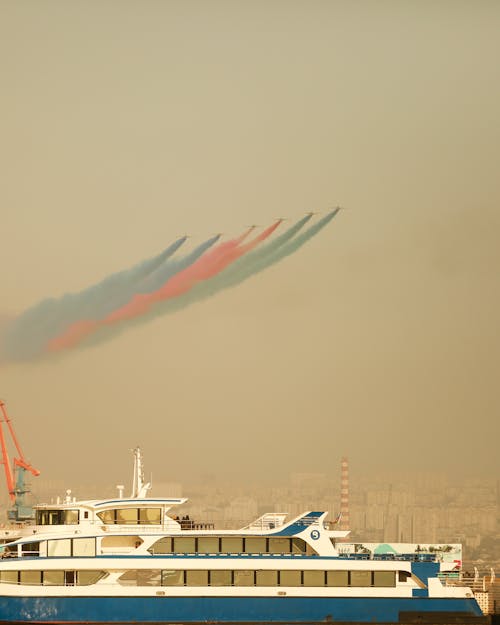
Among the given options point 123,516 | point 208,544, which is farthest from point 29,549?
point 208,544

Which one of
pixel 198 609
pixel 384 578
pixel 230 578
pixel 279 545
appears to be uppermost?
pixel 279 545

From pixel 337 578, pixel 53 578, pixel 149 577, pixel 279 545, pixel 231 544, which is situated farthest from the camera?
pixel 279 545

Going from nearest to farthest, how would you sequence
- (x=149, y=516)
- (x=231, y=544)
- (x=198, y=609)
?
(x=198, y=609) < (x=231, y=544) < (x=149, y=516)

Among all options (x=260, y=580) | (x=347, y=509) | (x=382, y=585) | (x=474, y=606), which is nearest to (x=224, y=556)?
(x=260, y=580)

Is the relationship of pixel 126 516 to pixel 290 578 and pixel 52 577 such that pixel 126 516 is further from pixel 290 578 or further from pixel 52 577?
pixel 290 578

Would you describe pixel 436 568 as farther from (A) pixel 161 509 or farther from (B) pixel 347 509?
(B) pixel 347 509

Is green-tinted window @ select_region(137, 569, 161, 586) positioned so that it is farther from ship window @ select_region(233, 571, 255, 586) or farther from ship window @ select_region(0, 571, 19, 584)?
ship window @ select_region(0, 571, 19, 584)

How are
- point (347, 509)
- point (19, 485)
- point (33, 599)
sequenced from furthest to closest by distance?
point (347, 509)
point (19, 485)
point (33, 599)
